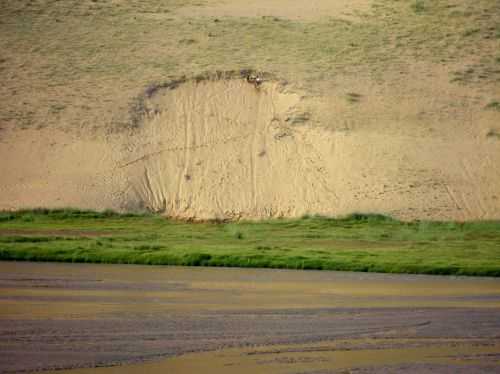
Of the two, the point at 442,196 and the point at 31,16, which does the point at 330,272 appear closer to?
the point at 442,196

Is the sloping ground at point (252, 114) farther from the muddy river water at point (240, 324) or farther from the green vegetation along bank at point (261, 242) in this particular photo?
the muddy river water at point (240, 324)

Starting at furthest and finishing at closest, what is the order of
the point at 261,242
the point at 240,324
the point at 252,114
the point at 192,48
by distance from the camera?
the point at 192,48
the point at 252,114
the point at 261,242
the point at 240,324

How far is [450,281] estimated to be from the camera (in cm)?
1981

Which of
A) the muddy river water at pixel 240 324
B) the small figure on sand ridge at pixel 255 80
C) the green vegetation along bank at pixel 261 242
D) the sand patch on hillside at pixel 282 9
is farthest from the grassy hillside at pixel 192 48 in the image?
the muddy river water at pixel 240 324

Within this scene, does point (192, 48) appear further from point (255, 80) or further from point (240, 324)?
point (240, 324)

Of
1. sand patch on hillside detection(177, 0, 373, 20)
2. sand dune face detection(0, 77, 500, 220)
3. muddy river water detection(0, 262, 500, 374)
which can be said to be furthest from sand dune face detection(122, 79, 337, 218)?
muddy river water detection(0, 262, 500, 374)

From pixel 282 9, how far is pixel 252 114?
1439 centimetres

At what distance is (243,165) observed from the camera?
38688mm

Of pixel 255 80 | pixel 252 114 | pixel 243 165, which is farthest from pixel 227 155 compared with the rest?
pixel 255 80

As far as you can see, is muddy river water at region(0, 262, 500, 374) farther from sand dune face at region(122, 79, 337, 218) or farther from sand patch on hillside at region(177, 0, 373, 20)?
sand patch on hillside at region(177, 0, 373, 20)

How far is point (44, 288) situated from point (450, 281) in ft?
26.4

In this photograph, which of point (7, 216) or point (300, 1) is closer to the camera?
point (7, 216)

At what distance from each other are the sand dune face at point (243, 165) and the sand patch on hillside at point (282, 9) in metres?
10.9

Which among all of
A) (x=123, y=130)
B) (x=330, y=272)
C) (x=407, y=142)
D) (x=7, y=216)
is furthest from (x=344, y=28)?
(x=330, y=272)
